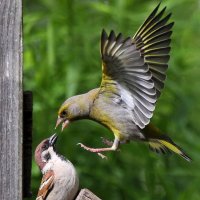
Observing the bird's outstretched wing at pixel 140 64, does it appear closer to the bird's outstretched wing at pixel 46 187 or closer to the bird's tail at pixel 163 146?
the bird's tail at pixel 163 146

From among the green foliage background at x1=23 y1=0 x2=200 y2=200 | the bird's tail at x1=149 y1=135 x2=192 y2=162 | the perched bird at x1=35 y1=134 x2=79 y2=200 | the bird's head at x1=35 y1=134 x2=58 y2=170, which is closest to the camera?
the perched bird at x1=35 y1=134 x2=79 y2=200

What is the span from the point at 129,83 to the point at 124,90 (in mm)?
42

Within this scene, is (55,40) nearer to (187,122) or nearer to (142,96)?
(187,122)

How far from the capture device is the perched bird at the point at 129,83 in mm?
3689

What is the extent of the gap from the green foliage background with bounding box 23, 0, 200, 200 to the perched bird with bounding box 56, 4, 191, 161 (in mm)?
1588

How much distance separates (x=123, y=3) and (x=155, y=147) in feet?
6.28

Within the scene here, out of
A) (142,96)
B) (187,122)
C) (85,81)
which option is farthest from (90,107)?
(187,122)

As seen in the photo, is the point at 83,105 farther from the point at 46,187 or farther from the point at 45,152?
the point at 46,187

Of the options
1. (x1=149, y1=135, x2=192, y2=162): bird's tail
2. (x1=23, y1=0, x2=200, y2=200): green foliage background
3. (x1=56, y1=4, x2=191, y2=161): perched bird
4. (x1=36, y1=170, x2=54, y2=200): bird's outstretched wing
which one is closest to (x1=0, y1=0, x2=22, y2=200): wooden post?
(x1=36, y1=170, x2=54, y2=200): bird's outstretched wing

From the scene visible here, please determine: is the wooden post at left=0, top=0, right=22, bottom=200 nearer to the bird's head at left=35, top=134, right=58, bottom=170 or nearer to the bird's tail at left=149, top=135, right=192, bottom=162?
the bird's head at left=35, top=134, right=58, bottom=170

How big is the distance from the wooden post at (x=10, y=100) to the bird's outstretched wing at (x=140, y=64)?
368 millimetres

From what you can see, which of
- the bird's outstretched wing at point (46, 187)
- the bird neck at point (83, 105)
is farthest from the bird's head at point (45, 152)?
the bird neck at point (83, 105)

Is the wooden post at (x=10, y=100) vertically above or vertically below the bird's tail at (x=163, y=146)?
above

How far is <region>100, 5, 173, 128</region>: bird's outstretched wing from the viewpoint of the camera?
3.68 m
